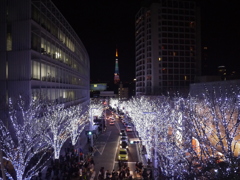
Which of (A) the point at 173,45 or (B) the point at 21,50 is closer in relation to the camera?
(B) the point at 21,50

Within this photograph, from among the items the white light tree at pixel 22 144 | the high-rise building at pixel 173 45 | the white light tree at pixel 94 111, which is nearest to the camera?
the white light tree at pixel 22 144

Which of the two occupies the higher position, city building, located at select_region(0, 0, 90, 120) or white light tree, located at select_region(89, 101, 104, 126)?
city building, located at select_region(0, 0, 90, 120)

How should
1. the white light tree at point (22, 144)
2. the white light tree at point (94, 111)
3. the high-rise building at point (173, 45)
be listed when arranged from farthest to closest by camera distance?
the high-rise building at point (173, 45) < the white light tree at point (94, 111) < the white light tree at point (22, 144)

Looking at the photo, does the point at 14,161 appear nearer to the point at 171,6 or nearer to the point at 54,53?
the point at 54,53

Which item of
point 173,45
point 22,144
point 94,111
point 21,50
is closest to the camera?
point 22,144

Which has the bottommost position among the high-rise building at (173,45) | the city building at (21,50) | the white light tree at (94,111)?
the white light tree at (94,111)

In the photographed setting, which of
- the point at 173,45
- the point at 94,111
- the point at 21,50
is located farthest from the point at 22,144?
the point at 173,45

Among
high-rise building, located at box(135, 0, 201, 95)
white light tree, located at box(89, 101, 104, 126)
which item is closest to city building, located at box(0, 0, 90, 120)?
white light tree, located at box(89, 101, 104, 126)

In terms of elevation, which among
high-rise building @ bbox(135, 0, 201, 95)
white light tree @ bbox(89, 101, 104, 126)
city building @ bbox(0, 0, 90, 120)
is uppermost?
high-rise building @ bbox(135, 0, 201, 95)

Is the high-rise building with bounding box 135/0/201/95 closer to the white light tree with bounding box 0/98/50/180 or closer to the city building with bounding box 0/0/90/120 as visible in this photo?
the city building with bounding box 0/0/90/120

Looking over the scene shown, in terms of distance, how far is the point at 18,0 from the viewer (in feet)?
62.6

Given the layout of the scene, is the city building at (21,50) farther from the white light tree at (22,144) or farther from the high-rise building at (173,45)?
the high-rise building at (173,45)

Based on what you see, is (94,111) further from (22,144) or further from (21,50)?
(22,144)

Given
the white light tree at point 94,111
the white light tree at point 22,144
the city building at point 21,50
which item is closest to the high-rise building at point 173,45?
the white light tree at point 94,111
